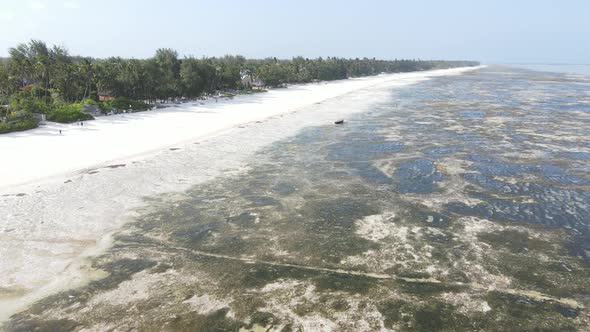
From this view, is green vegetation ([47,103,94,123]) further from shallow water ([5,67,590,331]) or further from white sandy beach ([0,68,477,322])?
shallow water ([5,67,590,331])

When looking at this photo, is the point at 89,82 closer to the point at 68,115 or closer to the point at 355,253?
the point at 68,115

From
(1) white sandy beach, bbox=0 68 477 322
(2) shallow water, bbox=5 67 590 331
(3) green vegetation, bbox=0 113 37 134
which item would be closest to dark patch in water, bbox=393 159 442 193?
(2) shallow water, bbox=5 67 590 331

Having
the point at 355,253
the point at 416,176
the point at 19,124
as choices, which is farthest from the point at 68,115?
the point at 355,253

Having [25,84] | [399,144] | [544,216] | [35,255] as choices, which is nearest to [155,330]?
[35,255]

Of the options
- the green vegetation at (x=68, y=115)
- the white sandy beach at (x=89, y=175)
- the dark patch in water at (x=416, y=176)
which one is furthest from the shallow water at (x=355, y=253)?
the green vegetation at (x=68, y=115)

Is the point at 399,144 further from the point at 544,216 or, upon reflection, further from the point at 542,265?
the point at 542,265
